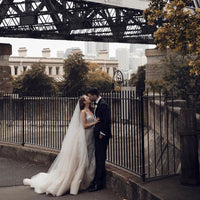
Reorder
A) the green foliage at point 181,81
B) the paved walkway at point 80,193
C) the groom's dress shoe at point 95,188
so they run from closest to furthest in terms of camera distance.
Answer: the paved walkway at point 80,193, the groom's dress shoe at point 95,188, the green foliage at point 181,81

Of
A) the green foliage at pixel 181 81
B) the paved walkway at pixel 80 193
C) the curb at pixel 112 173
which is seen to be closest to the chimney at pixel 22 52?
the green foliage at pixel 181 81

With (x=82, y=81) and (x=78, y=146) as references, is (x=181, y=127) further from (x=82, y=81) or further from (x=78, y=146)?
(x=82, y=81)

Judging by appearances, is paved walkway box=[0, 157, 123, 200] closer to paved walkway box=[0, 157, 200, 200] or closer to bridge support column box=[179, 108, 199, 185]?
paved walkway box=[0, 157, 200, 200]

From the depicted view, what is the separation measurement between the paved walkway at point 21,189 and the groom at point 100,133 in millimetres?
255

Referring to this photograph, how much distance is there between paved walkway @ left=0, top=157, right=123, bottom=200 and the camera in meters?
7.95

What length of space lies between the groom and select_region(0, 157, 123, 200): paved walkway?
255 millimetres

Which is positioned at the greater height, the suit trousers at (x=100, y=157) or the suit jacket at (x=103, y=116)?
the suit jacket at (x=103, y=116)

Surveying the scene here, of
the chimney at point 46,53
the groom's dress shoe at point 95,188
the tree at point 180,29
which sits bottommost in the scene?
the groom's dress shoe at point 95,188

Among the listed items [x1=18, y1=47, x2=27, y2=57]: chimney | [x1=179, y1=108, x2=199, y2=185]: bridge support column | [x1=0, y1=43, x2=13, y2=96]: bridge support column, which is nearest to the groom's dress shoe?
[x1=179, y1=108, x2=199, y2=185]: bridge support column

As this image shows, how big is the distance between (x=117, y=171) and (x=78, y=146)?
0.90 m

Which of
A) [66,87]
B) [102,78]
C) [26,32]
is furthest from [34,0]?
[102,78]

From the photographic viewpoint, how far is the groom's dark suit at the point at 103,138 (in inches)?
324

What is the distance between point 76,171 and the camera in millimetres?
8375

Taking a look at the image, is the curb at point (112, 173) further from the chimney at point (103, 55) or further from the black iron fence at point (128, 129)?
the chimney at point (103, 55)
